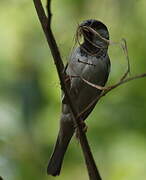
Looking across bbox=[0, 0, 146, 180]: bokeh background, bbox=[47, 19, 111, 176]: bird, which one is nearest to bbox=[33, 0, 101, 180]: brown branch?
bbox=[0, 0, 146, 180]: bokeh background

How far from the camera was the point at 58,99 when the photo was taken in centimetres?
330

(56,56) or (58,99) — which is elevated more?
(56,56)

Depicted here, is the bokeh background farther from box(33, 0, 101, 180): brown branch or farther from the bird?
box(33, 0, 101, 180): brown branch

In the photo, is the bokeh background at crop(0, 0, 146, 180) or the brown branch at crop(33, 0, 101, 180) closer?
the brown branch at crop(33, 0, 101, 180)

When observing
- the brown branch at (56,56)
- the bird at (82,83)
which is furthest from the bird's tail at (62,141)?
the brown branch at (56,56)

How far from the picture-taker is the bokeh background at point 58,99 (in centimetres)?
313

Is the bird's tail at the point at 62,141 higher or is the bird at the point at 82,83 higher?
the bird at the point at 82,83

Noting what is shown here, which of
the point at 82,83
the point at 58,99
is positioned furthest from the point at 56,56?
the point at 58,99

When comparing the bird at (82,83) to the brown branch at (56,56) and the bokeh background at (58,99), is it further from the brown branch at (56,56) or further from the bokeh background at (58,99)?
the brown branch at (56,56)

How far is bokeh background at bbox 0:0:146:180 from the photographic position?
313cm

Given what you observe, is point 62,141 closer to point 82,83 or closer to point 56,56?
point 82,83

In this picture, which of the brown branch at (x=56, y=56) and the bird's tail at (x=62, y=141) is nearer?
the brown branch at (x=56, y=56)

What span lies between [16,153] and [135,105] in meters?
0.67

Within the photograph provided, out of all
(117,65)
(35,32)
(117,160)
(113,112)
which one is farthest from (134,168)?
(35,32)
